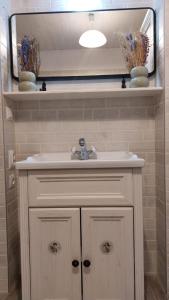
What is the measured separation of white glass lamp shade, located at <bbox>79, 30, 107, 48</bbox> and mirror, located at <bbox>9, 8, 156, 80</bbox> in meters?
0.02

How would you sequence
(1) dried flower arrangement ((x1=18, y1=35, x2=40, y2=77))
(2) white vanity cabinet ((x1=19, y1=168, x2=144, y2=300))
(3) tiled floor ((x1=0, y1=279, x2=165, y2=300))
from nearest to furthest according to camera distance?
1. (2) white vanity cabinet ((x1=19, y1=168, x2=144, y2=300))
2. (3) tiled floor ((x1=0, y1=279, x2=165, y2=300))
3. (1) dried flower arrangement ((x1=18, y1=35, x2=40, y2=77))

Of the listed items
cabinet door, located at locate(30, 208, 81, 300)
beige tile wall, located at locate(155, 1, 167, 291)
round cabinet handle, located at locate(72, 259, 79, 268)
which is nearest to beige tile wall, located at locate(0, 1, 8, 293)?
cabinet door, located at locate(30, 208, 81, 300)

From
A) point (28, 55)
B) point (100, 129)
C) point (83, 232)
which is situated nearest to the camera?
point (83, 232)

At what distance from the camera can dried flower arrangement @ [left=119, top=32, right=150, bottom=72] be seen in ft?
5.16

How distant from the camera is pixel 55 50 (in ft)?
5.60

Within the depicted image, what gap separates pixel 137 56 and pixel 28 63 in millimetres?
732

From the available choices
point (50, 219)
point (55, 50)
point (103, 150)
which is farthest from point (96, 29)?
→ point (50, 219)

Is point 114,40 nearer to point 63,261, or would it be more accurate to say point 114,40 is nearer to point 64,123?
point 64,123

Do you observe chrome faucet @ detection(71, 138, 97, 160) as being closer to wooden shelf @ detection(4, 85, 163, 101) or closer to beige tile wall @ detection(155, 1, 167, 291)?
wooden shelf @ detection(4, 85, 163, 101)

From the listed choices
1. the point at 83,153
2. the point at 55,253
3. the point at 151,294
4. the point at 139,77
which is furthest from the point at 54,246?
the point at 139,77

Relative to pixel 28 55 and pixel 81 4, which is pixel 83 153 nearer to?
pixel 28 55

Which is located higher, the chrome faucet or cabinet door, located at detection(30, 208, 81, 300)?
the chrome faucet

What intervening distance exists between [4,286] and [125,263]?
85 cm

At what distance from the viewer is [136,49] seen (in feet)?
5.18
